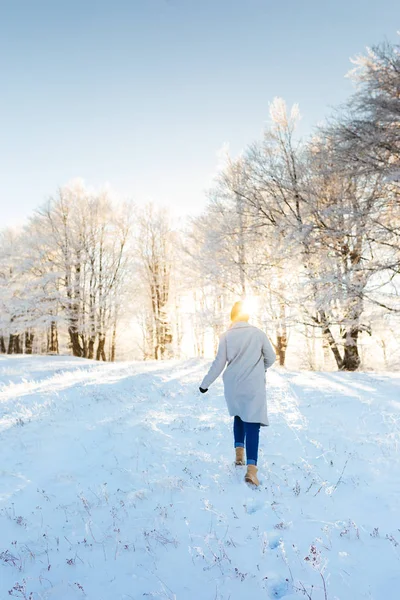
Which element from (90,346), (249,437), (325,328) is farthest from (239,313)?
(90,346)

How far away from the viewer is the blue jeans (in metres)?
4.20

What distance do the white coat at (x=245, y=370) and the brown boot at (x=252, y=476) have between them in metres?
0.53

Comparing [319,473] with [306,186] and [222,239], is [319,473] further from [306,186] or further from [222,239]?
[222,239]

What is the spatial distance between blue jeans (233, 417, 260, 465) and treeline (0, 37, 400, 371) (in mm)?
8258

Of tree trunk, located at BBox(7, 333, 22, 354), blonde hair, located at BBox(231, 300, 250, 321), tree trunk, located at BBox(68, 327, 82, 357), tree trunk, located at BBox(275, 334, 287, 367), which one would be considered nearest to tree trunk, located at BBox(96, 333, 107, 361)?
tree trunk, located at BBox(68, 327, 82, 357)

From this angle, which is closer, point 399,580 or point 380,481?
point 399,580

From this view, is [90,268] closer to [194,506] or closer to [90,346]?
[90,346]

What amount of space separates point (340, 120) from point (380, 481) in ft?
35.9

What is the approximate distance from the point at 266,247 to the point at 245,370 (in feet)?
45.3

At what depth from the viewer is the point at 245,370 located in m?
4.55

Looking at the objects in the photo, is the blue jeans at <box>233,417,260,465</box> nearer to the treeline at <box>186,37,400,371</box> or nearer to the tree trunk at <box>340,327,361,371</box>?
the treeline at <box>186,37,400,371</box>

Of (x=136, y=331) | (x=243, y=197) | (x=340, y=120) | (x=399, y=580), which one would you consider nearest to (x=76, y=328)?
(x=136, y=331)

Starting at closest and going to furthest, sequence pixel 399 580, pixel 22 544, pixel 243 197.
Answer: pixel 399 580 < pixel 22 544 < pixel 243 197

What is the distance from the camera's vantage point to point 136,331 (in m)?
37.8
